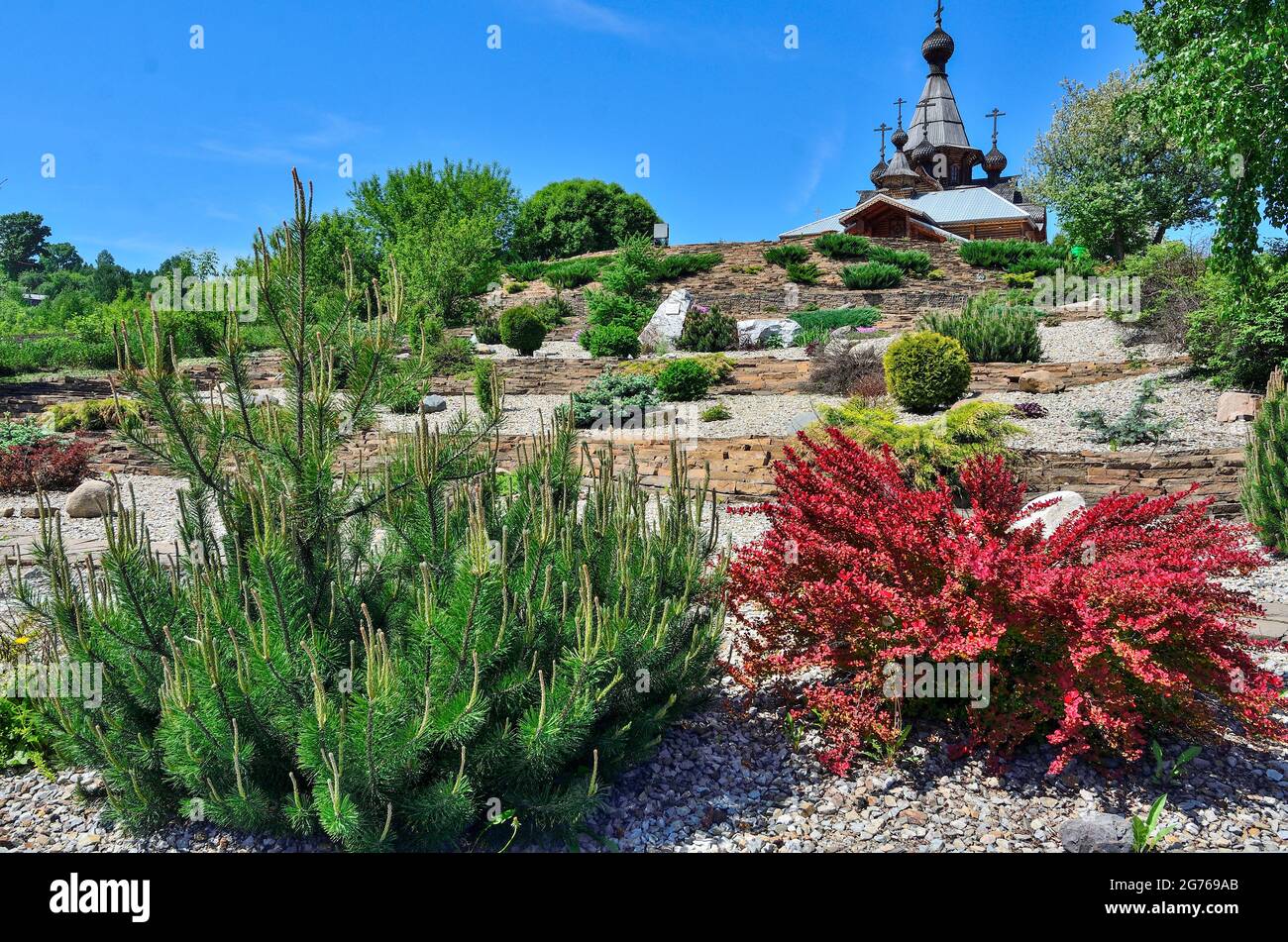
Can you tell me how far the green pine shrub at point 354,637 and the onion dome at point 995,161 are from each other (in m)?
66.0

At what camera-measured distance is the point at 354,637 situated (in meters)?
2.96

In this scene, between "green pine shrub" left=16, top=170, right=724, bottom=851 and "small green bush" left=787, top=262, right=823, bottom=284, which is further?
"small green bush" left=787, top=262, right=823, bottom=284

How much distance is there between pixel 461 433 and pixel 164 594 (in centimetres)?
124

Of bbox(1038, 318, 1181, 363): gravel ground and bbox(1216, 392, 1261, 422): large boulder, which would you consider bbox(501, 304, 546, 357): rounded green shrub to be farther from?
bbox(1216, 392, 1261, 422): large boulder

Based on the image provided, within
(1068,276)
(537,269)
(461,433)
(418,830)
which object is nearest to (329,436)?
(461,433)

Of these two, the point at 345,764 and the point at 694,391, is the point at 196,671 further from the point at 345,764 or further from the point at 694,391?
the point at 694,391

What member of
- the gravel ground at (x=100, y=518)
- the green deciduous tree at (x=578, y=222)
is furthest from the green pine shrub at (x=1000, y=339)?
the green deciduous tree at (x=578, y=222)

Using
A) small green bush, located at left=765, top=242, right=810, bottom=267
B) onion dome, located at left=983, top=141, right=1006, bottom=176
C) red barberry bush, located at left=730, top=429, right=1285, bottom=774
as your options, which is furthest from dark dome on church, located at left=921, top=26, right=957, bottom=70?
red barberry bush, located at left=730, top=429, right=1285, bottom=774

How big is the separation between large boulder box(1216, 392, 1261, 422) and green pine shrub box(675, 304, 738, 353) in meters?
10.4

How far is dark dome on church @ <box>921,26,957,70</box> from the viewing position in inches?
2271

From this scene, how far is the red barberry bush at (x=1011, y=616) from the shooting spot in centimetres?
297

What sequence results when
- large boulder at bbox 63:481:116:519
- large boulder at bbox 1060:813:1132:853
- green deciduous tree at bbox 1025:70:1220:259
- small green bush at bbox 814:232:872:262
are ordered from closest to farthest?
large boulder at bbox 1060:813:1132:853 < large boulder at bbox 63:481:116:519 < green deciduous tree at bbox 1025:70:1220:259 < small green bush at bbox 814:232:872:262

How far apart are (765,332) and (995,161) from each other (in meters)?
48.8

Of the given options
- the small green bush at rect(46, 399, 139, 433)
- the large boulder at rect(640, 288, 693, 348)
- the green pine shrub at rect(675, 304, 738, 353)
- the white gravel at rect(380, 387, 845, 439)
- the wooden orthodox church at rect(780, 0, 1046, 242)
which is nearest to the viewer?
the white gravel at rect(380, 387, 845, 439)
